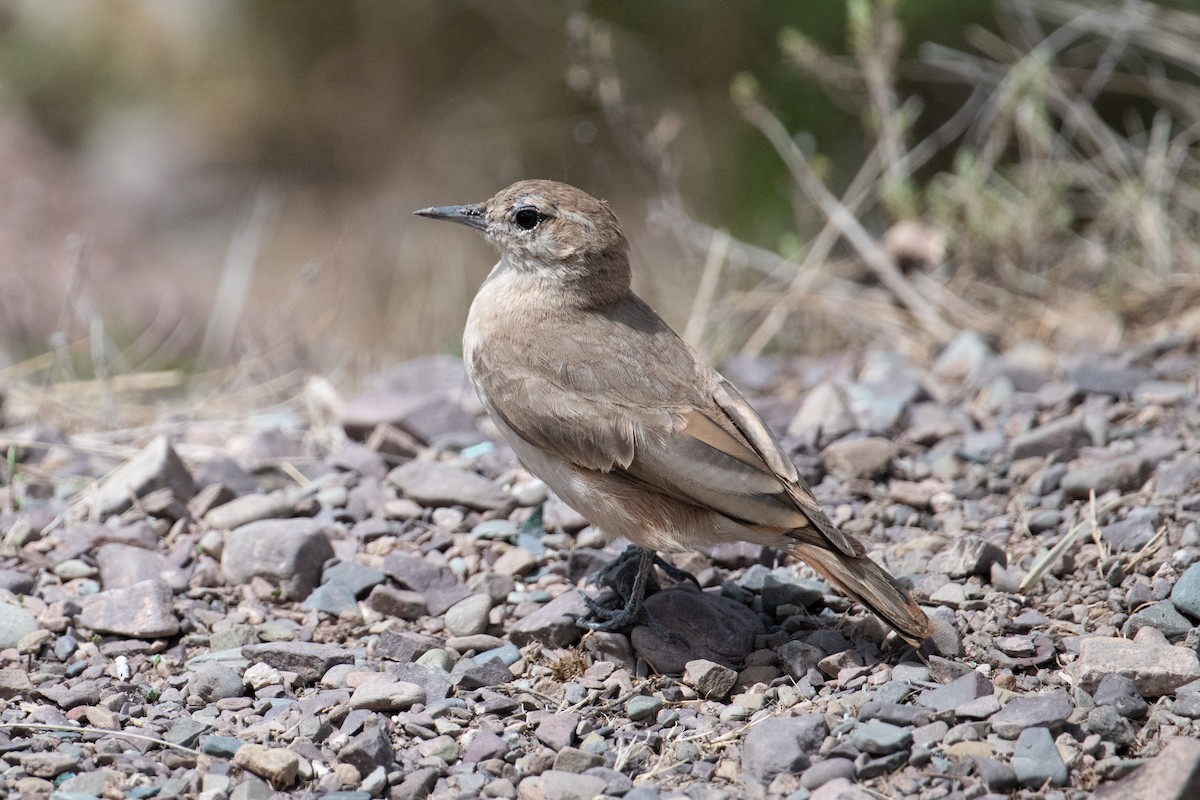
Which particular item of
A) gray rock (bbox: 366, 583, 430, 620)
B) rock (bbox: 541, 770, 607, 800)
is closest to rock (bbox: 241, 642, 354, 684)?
gray rock (bbox: 366, 583, 430, 620)

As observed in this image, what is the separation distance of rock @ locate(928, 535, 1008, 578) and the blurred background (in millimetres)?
2372

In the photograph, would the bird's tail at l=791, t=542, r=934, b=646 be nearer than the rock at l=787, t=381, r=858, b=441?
Yes

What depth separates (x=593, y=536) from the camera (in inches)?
179

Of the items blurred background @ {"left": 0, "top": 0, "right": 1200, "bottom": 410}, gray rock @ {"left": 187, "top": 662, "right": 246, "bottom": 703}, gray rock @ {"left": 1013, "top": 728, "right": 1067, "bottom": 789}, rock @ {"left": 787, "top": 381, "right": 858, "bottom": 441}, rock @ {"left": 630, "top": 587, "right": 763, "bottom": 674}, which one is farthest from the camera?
blurred background @ {"left": 0, "top": 0, "right": 1200, "bottom": 410}

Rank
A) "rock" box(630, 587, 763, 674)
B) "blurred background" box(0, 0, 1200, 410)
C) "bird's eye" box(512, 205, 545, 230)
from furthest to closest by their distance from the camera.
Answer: "blurred background" box(0, 0, 1200, 410)
"bird's eye" box(512, 205, 545, 230)
"rock" box(630, 587, 763, 674)

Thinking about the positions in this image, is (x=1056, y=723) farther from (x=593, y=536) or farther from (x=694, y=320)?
(x=694, y=320)

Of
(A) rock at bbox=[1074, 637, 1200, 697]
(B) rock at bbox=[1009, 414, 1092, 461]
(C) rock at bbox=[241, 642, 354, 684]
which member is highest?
(B) rock at bbox=[1009, 414, 1092, 461]

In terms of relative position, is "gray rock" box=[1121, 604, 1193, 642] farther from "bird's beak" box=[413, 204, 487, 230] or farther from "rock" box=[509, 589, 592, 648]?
"bird's beak" box=[413, 204, 487, 230]

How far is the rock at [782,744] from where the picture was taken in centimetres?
306

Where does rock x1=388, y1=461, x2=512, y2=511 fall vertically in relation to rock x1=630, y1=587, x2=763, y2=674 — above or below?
above

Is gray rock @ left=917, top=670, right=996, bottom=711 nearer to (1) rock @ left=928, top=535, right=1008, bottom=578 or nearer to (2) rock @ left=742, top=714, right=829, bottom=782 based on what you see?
(2) rock @ left=742, top=714, right=829, bottom=782

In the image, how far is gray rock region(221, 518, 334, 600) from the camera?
13.6ft

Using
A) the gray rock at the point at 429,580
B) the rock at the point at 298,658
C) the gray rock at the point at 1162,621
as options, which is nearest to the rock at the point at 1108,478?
the gray rock at the point at 1162,621

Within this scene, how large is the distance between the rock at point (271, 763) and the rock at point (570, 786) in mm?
589
